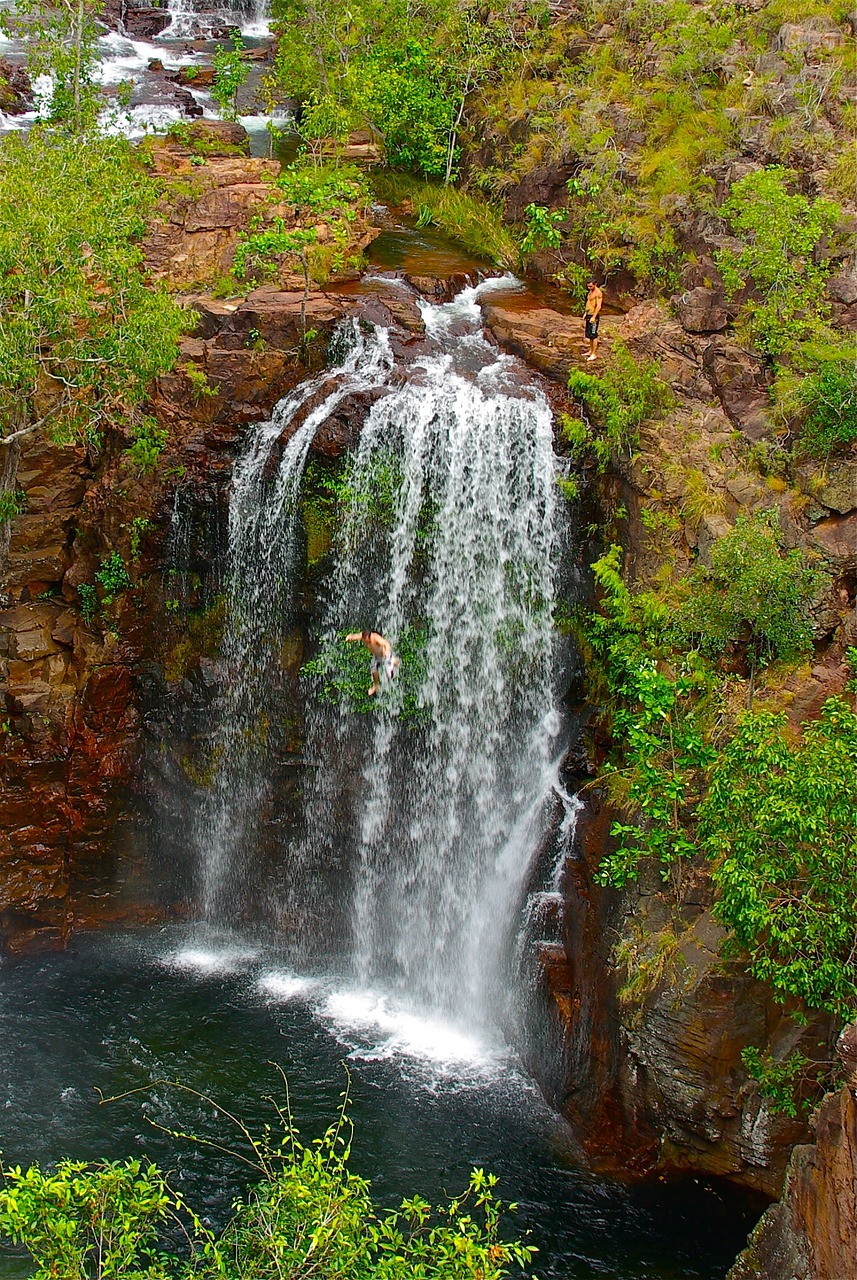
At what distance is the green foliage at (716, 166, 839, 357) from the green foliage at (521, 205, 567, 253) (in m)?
5.48

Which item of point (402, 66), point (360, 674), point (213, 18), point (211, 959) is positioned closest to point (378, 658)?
point (360, 674)

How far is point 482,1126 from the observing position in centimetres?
1581

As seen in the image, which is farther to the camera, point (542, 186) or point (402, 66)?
point (402, 66)

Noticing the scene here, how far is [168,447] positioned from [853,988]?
14.9 m

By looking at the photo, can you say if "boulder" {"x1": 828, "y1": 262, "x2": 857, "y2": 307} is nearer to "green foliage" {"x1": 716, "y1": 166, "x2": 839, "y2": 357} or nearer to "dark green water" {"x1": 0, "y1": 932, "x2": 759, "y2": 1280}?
"green foliage" {"x1": 716, "y1": 166, "x2": 839, "y2": 357}

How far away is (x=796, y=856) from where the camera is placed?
492 inches

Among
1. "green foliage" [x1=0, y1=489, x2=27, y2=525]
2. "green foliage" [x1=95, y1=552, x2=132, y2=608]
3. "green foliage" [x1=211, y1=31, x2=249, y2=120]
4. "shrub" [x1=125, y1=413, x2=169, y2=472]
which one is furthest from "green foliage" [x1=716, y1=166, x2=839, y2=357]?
"green foliage" [x1=211, y1=31, x2=249, y2=120]

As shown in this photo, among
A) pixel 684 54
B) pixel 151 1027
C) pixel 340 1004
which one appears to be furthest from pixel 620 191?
pixel 151 1027

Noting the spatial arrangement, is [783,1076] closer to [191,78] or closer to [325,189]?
[325,189]

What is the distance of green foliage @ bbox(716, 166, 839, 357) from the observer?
62.3ft

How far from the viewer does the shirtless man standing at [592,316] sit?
814 inches

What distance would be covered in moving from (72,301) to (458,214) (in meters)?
12.9

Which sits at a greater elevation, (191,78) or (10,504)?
(191,78)

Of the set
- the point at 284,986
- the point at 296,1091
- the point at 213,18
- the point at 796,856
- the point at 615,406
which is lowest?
the point at 296,1091
